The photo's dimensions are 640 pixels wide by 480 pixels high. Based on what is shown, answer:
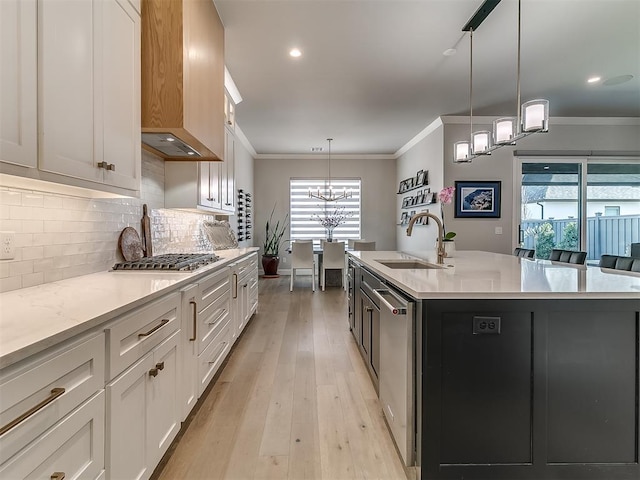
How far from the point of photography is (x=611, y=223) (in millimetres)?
5340

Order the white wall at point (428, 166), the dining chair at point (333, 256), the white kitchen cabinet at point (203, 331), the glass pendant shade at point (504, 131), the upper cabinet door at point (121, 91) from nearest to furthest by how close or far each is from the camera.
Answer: the upper cabinet door at point (121, 91) → the white kitchen cabinet at point (203, 331) → the glass pendant shade at point (504, 131) → the white wall at point (428, 166) → the dining chair at point (333, 256)

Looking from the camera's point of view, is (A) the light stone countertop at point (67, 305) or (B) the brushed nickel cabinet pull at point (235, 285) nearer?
(A) the light stone countertop at point (67, 305)

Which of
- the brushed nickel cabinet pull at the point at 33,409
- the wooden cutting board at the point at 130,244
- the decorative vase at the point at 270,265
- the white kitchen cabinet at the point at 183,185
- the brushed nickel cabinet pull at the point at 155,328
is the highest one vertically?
the white kitchen cabinet at the point at 183,185

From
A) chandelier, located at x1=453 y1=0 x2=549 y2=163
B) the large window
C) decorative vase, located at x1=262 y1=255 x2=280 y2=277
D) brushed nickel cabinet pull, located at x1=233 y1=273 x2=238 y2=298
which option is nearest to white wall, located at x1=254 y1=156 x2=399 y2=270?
decorative vase, located at x1=262 y1=255 x2=280 y2=277

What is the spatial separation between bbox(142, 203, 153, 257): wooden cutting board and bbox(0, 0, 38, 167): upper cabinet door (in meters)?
1.43

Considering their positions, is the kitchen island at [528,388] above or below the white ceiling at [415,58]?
below

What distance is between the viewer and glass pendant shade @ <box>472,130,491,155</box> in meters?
3.16

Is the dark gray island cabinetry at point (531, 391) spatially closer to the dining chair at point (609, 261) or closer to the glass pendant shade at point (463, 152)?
the dining chair at point (609, 261)

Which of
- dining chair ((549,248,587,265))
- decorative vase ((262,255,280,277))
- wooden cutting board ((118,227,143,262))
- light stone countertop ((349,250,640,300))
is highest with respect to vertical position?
wooden cutting board ((118,227,143,262))

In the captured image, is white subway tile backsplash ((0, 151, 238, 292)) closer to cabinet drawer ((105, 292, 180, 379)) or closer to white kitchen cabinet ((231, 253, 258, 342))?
cabinet drawer ((105, 292, 180, 379))

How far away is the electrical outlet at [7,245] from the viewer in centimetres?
135

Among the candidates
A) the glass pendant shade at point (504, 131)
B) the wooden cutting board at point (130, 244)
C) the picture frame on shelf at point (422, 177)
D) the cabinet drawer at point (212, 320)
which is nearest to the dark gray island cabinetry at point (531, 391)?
the cabinet drawer at point (212, 320)

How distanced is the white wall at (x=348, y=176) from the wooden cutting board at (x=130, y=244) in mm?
5401

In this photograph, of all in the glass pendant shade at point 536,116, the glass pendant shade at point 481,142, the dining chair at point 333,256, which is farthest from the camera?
the dining chair at point 333,256
